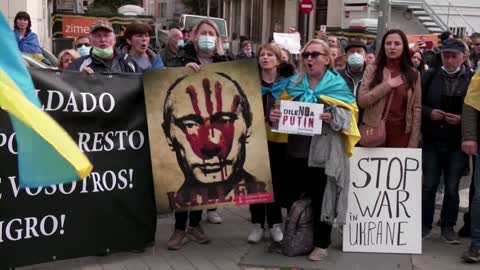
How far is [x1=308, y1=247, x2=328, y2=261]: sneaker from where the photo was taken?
534 cm

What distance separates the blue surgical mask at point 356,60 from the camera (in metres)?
7.23

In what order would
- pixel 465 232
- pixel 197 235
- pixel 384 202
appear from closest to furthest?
pixel 384 202, pixel 197 235, pixel 465 232

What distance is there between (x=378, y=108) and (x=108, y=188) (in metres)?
2.26

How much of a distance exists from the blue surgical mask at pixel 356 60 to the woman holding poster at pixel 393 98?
5.08ft

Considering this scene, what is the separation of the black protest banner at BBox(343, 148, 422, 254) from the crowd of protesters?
155 millimetres

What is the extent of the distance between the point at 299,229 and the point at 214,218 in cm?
134

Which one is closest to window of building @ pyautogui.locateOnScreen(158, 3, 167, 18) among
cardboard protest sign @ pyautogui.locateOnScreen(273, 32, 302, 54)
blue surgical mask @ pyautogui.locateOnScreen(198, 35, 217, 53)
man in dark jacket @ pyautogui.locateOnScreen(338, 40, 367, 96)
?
cardboard protest sign @ pyautogui.locateOnScreen(273, 32, 302, 54)

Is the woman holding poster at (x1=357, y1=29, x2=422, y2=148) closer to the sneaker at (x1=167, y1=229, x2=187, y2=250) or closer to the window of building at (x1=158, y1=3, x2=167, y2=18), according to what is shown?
the sneaker at (x1=167, y1=229, x2=187, y2=250)

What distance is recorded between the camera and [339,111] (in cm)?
511

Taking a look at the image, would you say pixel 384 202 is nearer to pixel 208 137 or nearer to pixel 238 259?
pixel 238 259

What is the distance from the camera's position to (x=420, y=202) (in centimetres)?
563

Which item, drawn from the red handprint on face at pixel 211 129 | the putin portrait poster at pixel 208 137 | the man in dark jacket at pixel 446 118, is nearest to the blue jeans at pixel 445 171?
the man in dark jacket at pixel 446 118

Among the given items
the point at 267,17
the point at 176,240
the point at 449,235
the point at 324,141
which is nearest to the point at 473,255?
the point at 449,235

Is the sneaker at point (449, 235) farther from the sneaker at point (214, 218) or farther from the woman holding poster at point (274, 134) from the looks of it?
the sneaker at point (214, 218)
